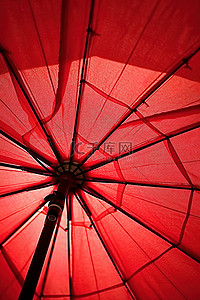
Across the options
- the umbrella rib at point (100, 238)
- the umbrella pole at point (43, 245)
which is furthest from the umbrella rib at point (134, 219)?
the umbrella pole at point (43, 245)

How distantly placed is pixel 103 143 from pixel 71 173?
0.62 meters

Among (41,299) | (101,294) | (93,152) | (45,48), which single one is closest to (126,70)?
(45,48)

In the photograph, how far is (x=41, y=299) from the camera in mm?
3061

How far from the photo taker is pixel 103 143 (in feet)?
9.09

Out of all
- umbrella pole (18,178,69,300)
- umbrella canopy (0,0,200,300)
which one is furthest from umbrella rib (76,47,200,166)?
umbrella pole (18,178,69,300)

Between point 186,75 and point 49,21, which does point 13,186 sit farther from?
point 186,75

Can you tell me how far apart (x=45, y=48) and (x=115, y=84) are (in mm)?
707

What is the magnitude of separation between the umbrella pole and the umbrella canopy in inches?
19.7

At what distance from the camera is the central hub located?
9.98ft

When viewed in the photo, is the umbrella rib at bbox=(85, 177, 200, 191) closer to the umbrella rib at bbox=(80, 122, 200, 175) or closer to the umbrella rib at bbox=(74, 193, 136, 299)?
the umbrella rib at bbox=(80, 122, 200, 175)

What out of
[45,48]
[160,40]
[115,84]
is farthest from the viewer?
[115,84]

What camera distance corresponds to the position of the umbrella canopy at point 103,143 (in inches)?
77.4

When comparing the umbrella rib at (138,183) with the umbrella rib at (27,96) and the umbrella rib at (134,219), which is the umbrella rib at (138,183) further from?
the umbrella rib at (27,96)

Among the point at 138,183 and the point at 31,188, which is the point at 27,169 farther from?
the point at 138,183
